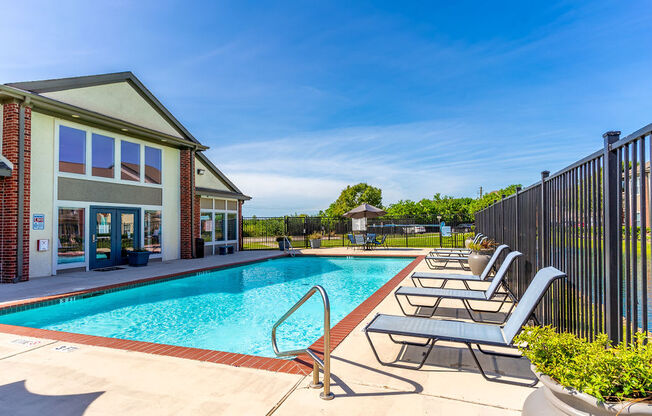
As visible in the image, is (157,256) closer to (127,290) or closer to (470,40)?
(127,290)

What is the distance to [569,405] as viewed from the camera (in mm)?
1692

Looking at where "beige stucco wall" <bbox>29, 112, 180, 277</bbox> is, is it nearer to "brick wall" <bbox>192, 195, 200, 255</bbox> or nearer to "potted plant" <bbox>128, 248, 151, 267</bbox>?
"potted plant" <bbox>128, 248, 151, 267</bbox>

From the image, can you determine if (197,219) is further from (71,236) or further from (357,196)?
(357,196)

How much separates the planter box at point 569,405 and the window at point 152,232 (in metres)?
13.5

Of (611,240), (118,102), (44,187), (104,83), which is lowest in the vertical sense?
(611,240)

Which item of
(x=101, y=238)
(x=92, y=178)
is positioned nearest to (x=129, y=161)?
(x=92, y=178)

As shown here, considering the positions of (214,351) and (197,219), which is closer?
(214,351)

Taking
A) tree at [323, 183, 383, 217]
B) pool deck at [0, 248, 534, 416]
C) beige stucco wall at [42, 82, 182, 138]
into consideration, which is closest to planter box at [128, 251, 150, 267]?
beige stucco wall at [42, 82, 182, 138]

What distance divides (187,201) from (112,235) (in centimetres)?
342

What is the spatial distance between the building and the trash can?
159 mm

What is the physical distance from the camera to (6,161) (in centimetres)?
884

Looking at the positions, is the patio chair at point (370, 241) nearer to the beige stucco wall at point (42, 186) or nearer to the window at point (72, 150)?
the window at point (72, 150)

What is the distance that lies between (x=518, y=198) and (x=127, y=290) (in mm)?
8618

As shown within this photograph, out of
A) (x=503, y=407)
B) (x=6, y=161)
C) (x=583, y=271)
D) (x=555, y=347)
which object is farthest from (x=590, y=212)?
(x=6, y=161)
